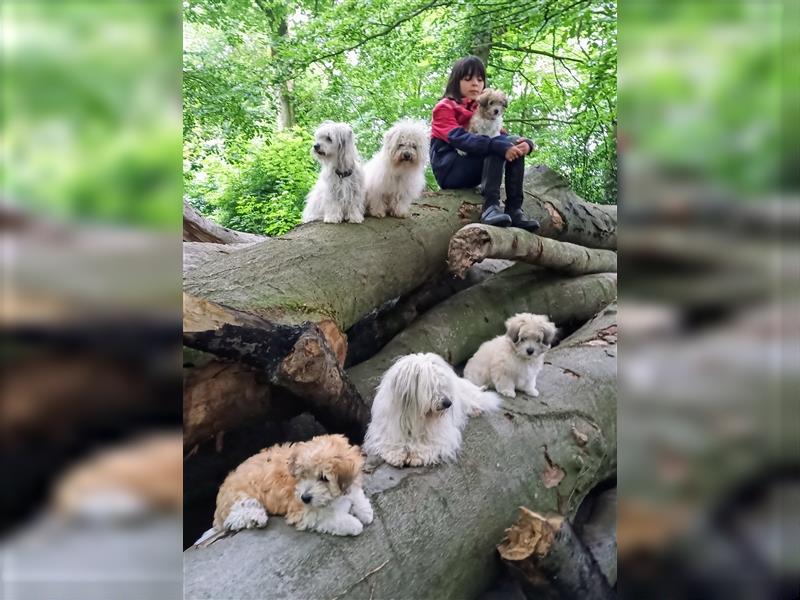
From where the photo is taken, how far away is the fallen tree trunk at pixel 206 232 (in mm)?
3596

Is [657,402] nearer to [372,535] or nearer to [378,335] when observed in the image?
[372,535]

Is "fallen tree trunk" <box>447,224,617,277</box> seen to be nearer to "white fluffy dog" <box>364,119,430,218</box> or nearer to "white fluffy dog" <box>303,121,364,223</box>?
"white fluffy dog" <box>364,119,430,218</box>

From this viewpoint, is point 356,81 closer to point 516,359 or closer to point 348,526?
point 516,359

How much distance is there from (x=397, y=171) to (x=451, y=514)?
216 cm

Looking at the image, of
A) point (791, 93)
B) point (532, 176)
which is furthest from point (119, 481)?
point (532, 176)

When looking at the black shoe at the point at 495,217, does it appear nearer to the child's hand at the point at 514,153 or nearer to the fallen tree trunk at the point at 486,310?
the child's hand at the point at 514,153

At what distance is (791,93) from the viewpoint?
1.10 m

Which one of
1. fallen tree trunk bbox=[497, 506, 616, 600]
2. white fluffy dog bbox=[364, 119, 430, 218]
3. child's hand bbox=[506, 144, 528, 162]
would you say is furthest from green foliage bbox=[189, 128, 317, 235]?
fallen tree trunk bbox=[497, 506, 616, 600]

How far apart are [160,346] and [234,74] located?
2.69 metres

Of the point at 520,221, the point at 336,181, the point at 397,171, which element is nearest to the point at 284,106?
the point at 336,181

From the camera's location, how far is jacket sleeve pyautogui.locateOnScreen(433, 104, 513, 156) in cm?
350

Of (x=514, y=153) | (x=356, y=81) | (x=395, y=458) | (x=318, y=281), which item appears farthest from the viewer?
(x=356, y=81)

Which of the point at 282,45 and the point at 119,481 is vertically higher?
the point at 282,45

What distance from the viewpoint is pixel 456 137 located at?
3.65 m
